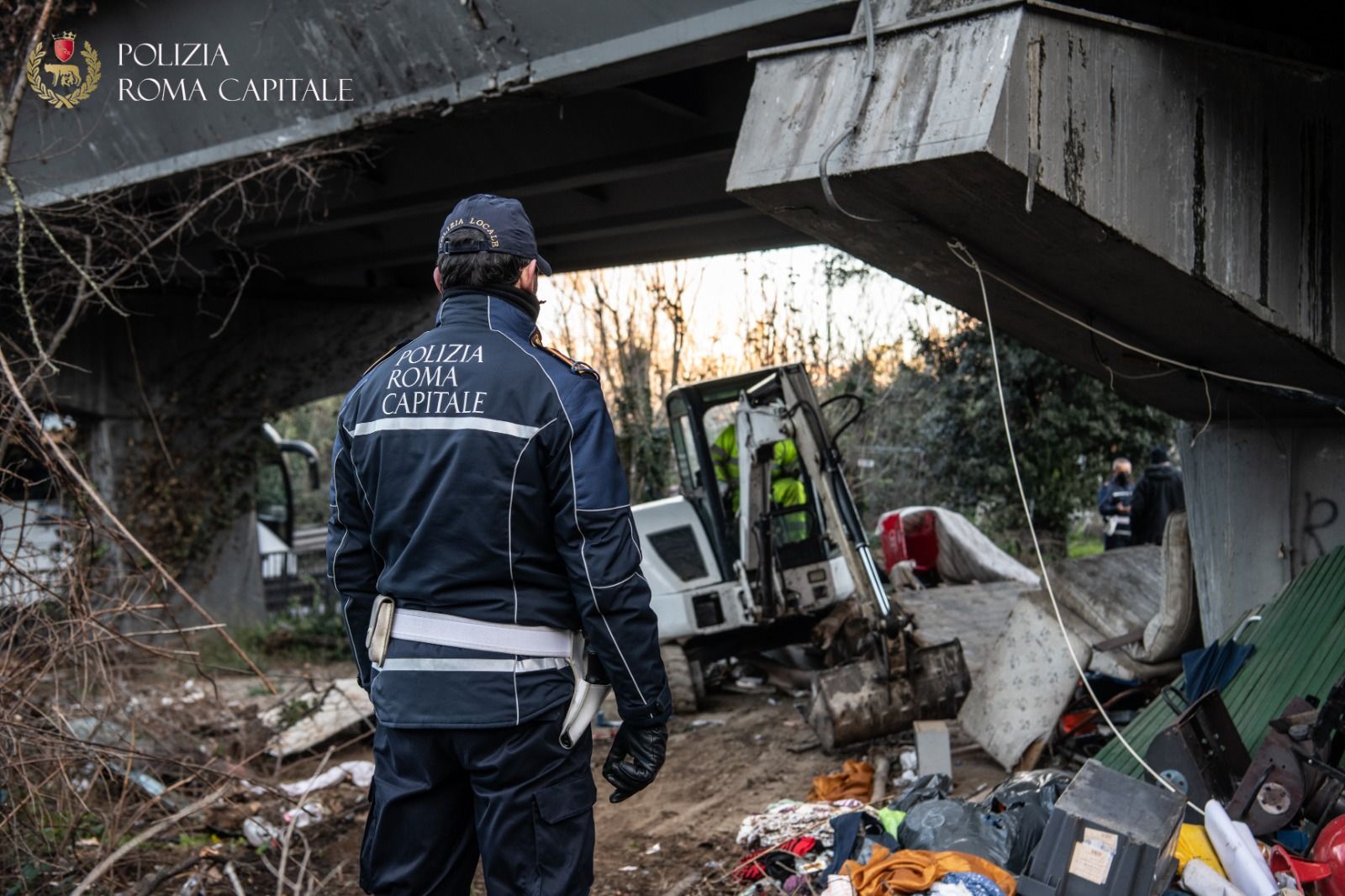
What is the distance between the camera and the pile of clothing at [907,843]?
3.66 meters

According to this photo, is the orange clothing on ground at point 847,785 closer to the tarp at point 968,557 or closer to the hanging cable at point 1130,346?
the hanging cable at point 1130,346

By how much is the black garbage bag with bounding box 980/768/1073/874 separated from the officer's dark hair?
258 centimetres

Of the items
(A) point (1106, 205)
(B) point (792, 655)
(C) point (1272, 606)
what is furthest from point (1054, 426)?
(A) point (1106, 205)

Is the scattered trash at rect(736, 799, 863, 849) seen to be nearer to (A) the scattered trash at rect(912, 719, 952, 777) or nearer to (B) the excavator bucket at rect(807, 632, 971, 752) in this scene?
(A) the scattered trash at rect(912, 719, 952, 777)

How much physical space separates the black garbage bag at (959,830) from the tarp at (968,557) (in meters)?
9.30

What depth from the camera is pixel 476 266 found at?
2824 millimetres

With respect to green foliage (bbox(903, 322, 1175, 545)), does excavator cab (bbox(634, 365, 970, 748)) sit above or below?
below

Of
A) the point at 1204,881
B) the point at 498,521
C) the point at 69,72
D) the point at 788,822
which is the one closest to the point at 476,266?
the point at 498,521

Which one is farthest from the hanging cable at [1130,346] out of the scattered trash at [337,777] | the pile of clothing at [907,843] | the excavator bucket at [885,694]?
the scattered trash at [337,777]

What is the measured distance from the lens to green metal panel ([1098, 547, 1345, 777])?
14.7 feet

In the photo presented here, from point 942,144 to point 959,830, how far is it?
2.38m

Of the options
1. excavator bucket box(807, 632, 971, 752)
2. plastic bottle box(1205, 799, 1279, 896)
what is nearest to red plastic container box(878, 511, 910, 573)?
excavator bucket box(807, 632, 971, 752)

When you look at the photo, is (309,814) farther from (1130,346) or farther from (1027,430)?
(1027,430)

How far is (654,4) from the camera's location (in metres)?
5.25
